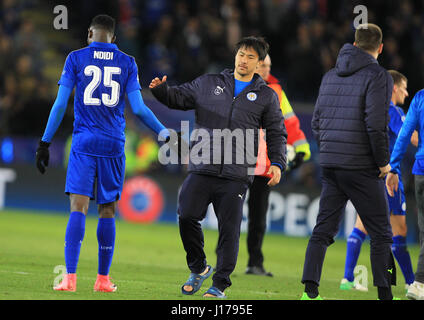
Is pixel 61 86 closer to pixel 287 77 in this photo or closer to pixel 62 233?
pixel 62 233

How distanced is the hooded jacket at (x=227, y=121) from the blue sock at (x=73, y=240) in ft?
3.41

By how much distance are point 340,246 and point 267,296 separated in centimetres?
743

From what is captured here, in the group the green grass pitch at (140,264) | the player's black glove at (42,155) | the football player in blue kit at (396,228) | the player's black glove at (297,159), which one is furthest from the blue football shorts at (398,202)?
the player's black glove at (42,155)

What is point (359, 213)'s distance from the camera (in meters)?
7.25

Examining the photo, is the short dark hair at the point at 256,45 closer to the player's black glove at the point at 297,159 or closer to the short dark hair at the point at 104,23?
the short dark hair at the point at 104,23

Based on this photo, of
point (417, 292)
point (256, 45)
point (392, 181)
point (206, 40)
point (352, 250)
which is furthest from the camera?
point (206, 40)

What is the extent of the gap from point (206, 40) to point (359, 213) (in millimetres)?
13083

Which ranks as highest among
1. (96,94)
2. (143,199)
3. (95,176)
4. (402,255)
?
(96,94)

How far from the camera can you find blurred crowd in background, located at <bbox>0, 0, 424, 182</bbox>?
738 inches

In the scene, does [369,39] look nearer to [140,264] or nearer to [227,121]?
[227,121]

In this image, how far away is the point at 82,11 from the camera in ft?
69.9

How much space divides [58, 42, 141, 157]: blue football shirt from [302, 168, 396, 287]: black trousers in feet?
6.03

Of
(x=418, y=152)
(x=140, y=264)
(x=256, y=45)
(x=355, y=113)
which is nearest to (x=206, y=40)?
(x=140, y=264)

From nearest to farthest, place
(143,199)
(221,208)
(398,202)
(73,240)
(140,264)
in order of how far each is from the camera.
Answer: (73,240)
(221,208)
(398,202)
(140,264)
(143,199)
